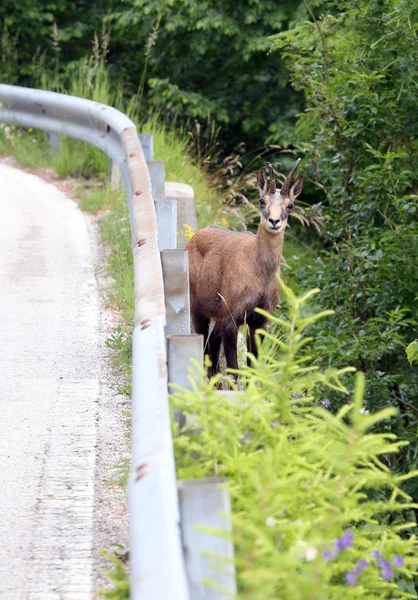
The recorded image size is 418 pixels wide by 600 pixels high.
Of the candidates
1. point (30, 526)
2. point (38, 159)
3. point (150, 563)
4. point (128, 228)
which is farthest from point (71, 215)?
point (150, 563)

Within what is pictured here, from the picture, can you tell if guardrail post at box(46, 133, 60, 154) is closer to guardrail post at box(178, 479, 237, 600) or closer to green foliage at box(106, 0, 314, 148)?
green foliage at box(106, 0, 314, 148)

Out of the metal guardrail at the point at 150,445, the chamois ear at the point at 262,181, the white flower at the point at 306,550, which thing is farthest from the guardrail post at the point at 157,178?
the white flower at the point at 306,550

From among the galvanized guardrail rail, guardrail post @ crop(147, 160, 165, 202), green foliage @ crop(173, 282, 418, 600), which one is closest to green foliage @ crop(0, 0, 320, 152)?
guardrail post @ crop(147, 160, 165, 202)

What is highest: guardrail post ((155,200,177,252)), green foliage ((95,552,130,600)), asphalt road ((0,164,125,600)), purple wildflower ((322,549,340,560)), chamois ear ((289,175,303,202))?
chamois ear ((289,175,303,202))

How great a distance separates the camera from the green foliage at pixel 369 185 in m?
8.36

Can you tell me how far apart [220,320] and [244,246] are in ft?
1.71

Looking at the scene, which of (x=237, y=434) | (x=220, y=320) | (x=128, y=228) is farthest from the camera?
(x=128, y=228)

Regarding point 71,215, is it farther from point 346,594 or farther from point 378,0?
point 346,594

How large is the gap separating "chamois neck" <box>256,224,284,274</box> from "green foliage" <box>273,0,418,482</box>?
1.00 meters

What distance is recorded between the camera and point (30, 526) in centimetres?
450

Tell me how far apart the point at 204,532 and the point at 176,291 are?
8.45 feet

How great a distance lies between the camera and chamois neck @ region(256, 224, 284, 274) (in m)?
7.41

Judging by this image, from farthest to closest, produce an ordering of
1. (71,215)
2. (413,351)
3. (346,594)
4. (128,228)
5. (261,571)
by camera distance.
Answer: (71,215), (128,228), (413,351), (346,594), (261,571)

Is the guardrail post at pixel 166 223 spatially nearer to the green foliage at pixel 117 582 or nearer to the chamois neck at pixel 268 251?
the chamois neck at pixel 268 251
